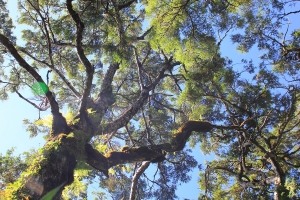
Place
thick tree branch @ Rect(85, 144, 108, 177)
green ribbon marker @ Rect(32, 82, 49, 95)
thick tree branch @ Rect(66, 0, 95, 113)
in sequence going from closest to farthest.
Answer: thick tree branch @ Rect(66, 0, 95, 113) < green ribbon marker @ Rect(32, 82, 49, 95) < thick tree branch @ Rect(85, 144, 108, 177)

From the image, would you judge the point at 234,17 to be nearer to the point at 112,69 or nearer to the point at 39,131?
the point at 112,69

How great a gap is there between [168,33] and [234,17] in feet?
7.05

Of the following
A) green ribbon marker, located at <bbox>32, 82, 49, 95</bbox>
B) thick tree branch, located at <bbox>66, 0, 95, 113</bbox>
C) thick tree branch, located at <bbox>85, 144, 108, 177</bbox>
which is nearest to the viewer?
thick tree branch, located at <bbox>66, 0, 95, 113</bbox>

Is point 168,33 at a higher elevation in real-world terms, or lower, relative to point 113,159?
higher

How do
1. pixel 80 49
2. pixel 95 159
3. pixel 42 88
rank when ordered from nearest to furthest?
1. pixel 80 49
2. pixel 42 88
3. pixel 95 159

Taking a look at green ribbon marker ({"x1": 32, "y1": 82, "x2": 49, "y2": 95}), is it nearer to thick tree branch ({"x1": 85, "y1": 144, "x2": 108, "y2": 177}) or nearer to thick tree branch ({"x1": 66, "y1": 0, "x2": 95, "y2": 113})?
thick tree branch ({"x1": 66, "y1": 0, "x2": 95, "y2": 113})

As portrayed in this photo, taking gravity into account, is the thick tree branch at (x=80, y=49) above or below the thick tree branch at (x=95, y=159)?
above

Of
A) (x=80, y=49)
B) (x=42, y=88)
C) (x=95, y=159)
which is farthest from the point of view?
(x=95, y=159)

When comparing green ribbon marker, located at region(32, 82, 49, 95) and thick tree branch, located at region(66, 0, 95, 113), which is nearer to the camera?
thick tree branch, located at region(66, 0, 95, 113)

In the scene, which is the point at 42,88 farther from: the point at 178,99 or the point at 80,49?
the point at 178,99

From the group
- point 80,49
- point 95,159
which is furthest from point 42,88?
point 95,159

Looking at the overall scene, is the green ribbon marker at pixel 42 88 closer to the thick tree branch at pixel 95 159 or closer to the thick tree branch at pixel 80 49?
the thick tree branch at pixel 80 49

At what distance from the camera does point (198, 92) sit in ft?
22.5

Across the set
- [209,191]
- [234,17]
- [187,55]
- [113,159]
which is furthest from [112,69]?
[209,191]
